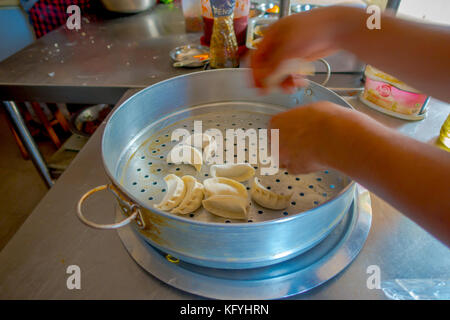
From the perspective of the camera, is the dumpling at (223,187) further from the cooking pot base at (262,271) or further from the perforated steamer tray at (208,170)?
the cooking pot base at (262,271)

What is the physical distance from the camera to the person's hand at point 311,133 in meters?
0.37

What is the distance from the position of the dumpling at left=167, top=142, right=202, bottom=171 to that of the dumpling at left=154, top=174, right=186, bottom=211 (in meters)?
0.06

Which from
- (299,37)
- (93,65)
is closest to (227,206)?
(299,37)

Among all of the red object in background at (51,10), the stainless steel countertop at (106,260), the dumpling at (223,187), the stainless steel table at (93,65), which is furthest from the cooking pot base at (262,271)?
the red object in background at (51,10)

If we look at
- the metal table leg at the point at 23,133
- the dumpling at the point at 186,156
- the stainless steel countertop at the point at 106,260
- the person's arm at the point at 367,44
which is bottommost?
the metal table leg at the point at 23,133

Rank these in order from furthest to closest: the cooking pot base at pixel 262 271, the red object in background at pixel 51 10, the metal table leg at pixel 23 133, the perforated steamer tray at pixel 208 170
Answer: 1. the red object in background at pixel 51 10
2. the metal table leg at pixel 23 133
3. the perforated steamer tray at pixel 208 170
4. the cooking pot base at pixel 262 271

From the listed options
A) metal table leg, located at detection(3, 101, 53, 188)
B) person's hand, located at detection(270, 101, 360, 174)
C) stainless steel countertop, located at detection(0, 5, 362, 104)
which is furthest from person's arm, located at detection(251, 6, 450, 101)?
metal table leg, located at detection(3, 101, 53, 188)

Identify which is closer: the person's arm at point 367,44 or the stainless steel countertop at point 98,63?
the person's arm at point 367,44

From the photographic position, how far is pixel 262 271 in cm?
44

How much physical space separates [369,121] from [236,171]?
0.28 meters

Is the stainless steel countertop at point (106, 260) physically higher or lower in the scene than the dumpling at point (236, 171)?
lower

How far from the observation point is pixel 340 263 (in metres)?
0.44

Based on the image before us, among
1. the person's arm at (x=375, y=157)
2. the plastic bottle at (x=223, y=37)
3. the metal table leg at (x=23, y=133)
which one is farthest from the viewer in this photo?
the metal table leg at (x=23, y=133)

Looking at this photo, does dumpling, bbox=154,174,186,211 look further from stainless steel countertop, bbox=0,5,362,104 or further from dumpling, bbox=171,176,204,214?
stainless steel countertop, bbox=0,5,362,104
